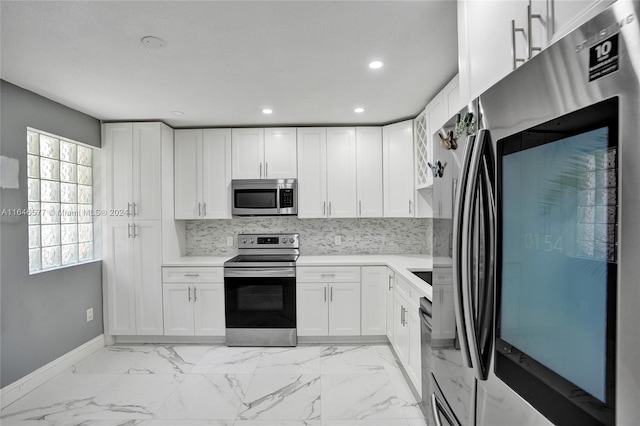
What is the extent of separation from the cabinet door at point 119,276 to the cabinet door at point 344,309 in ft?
6.90

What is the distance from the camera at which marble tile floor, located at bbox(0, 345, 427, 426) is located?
215 cm

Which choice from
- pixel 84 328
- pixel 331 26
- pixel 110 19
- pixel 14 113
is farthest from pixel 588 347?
pixel 84 328

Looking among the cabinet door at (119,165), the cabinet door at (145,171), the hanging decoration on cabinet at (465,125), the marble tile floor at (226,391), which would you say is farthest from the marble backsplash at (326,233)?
the hanging decoration on cabinet at (465,125)

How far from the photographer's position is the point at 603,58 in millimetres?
491

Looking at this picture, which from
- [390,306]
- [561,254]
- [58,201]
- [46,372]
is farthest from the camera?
[390,306]

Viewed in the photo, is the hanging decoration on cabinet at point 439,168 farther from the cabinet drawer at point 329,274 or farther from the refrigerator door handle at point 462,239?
the cabinet drawer at point 329,274

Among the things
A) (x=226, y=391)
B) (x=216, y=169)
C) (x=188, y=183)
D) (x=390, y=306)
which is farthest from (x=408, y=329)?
(x=188, y=183)

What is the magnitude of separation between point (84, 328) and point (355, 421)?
2.75m

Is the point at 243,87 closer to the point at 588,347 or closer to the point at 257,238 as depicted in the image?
the point at 257,238

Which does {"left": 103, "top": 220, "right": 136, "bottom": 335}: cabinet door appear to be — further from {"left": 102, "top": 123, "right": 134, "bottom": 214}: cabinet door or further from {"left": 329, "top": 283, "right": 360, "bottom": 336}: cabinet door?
{"left": 329, "top": 283, "right": 360, "bottom": 336}: cabinet door

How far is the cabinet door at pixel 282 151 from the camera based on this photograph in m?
3.62

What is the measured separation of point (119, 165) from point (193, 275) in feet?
4.62

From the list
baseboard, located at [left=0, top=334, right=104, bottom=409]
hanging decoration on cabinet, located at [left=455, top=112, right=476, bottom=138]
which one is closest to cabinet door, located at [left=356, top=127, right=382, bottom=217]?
hanging decoration on cabinet, located at [left=455, top=112, right=476, bottom=138]

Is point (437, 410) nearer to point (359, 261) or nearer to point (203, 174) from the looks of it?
point (359, 261)
